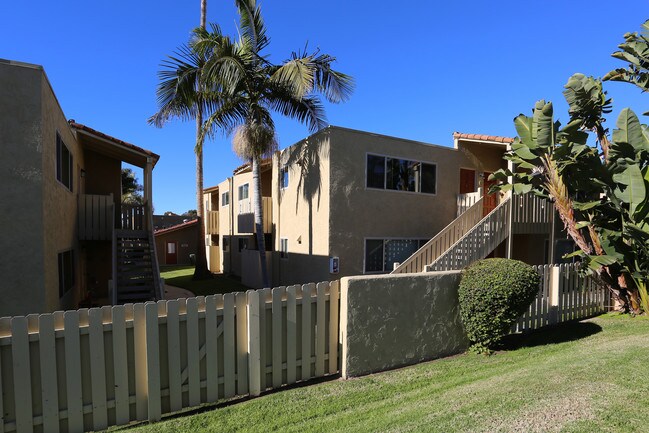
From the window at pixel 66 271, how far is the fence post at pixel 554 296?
12.1m

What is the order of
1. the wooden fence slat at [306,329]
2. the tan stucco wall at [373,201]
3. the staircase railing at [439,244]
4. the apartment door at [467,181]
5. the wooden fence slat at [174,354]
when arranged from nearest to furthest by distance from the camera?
1. the wooden fence slat at [174,354]
2. the wooden fence slat at [306,329]
3. the staircase railing at [439,244]
4. the tan stucco wall at [373,201]
5. the apartment door at [467,181]

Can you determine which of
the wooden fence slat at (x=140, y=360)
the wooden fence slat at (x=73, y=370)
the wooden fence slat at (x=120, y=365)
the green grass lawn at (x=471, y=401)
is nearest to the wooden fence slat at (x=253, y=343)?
the green grass lawn at (x=471, y=401)

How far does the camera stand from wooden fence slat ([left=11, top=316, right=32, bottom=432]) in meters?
3.72

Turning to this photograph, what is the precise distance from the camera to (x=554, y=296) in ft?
27.9

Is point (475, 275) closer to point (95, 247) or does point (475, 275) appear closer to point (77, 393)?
point (77, 393)

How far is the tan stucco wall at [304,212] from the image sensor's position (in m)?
12.9

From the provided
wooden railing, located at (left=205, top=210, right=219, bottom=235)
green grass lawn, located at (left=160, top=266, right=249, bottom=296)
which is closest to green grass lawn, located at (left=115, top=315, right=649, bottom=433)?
green grass lawn, located at (left=160, top=266, right=249, bottom=296)

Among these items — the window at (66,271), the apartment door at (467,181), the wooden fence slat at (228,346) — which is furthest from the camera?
the apartment door at (467,181)

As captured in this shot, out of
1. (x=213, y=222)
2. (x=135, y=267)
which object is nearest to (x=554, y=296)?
(x=135, y=267)

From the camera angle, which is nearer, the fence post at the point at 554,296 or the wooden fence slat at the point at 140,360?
the wooden fence slat at the point at 140,360

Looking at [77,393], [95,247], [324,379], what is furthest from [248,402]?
[95,247]

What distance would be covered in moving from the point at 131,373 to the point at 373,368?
3345mm

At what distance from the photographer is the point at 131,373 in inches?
169

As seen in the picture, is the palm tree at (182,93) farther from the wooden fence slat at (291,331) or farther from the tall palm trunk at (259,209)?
the wooden fence slat at (291,331)
